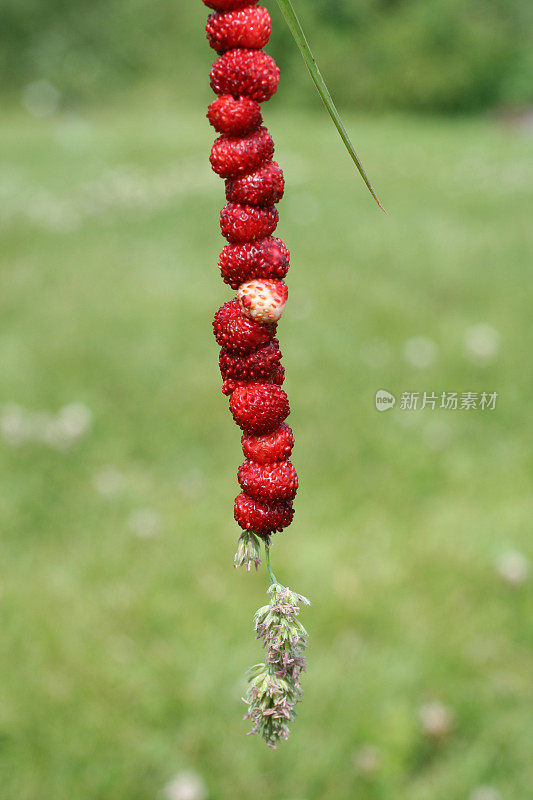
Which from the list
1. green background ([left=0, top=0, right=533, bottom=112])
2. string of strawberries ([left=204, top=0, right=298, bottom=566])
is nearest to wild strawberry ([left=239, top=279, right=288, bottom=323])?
string of strawberries ([left=204, top=0, right=298, bottom=566])

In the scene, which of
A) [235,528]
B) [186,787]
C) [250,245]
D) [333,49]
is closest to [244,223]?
[250,245]

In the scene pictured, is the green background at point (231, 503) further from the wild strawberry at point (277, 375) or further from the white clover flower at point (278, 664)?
the wild strawberry at point (277, 375)

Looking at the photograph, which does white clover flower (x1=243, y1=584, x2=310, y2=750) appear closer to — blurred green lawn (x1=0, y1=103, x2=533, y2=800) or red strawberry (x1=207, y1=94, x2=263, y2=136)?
red strawberry (x1=207, y1=94, x2=263, y2=136)

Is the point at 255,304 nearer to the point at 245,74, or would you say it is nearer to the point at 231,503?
the point at 245,74

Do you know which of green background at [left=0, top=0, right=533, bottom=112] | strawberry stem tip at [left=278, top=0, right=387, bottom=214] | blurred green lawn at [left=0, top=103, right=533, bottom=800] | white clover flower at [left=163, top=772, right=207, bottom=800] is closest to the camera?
strawberry stem tip at [left=278, top=0, right=387, bottom=214]

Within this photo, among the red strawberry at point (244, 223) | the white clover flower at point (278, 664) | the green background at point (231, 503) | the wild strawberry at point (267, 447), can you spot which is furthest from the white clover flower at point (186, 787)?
the red strawberry at point (244, 223)

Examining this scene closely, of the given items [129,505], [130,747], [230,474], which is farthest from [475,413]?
[130,747]

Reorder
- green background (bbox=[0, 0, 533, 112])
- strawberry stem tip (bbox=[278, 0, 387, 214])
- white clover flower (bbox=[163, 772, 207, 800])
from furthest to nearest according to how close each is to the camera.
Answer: green background (bbox=[0, 0, 533, 112]) < white clover flower (bbox=[163, 772, 207, 800]) < strawberry stem tip (bbox=[278, 0, 387, 214])
